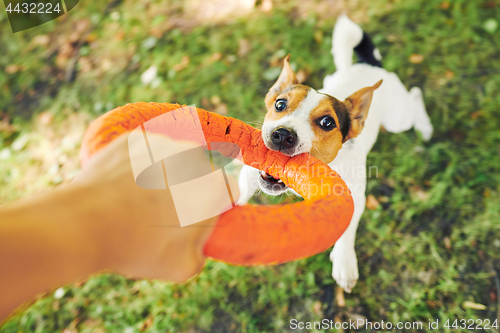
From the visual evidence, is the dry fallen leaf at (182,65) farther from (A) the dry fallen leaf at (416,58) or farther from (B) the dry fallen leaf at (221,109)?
(A) the dry fallen leaf at (416,58)

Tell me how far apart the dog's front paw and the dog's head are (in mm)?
950

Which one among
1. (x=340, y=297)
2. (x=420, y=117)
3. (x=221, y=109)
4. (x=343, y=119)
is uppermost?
(x=343, y=119)

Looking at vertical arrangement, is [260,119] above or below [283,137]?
below

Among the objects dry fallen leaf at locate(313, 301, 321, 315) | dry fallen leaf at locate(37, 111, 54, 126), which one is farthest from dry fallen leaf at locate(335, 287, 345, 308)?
dry fallen leaf at locate(37, 111, 54, 126)

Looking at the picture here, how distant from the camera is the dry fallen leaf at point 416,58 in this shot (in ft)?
12.5

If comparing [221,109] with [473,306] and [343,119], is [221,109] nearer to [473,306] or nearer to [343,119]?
[343,119]

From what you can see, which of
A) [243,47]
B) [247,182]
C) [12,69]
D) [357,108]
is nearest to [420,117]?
[357,108]

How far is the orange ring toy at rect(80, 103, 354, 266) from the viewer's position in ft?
2.95

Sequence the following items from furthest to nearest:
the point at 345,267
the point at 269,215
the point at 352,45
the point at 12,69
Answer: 1. the point at 12,69
2. the point at 352,45
3. the point at 345,267
4. the point at 269,215

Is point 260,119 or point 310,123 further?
point 260,119

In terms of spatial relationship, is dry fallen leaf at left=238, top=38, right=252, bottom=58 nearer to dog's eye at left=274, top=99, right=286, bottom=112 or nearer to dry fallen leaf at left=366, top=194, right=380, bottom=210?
dog's eye at left=274, top=99, right=286, bottom=112

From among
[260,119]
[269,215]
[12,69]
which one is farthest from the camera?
[12,69]

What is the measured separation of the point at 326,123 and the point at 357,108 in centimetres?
34

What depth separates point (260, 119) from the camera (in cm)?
366
